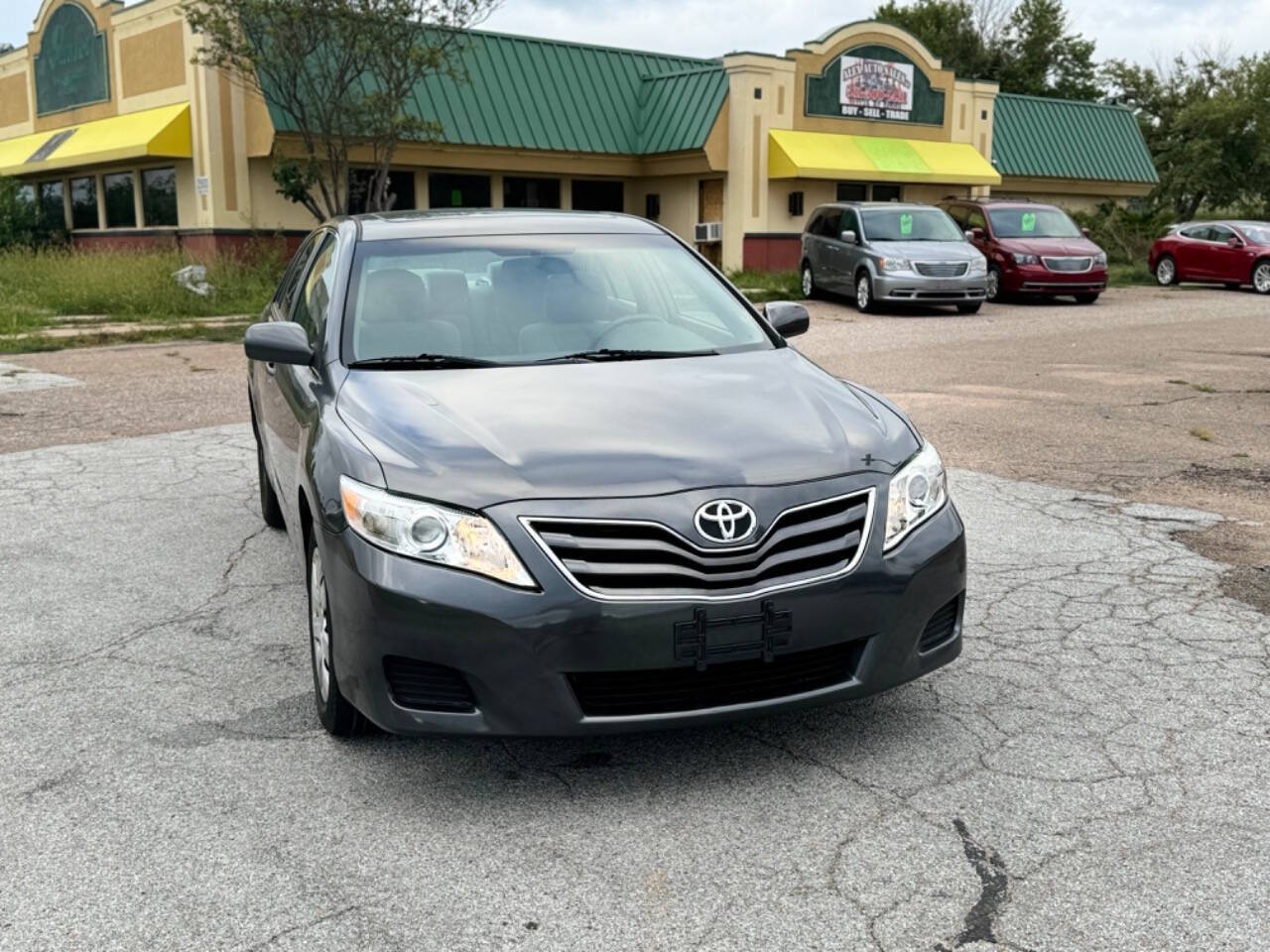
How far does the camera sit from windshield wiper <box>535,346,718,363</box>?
15.4ft

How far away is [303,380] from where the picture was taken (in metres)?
4.86

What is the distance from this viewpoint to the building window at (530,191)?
29484mm

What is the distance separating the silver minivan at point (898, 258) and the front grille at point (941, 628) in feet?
55.9

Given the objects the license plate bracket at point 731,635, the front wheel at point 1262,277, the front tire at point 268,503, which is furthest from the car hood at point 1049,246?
the license plate bracket at point 731,635

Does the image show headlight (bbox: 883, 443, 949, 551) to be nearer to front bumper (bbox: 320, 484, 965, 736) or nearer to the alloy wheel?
front bumper (bbox: 320, 484, 965, 736)

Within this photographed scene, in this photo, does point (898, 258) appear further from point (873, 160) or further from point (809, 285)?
point (873, 160)

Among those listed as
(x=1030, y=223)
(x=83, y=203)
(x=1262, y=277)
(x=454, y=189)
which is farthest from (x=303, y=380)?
(x=83, y=203)

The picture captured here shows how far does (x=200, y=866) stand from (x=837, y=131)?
96.9 ft

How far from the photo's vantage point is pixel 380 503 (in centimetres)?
360

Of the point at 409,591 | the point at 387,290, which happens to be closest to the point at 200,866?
the point at 409,591

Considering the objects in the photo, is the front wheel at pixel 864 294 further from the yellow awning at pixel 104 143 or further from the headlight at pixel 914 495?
the headlight at pixel 914 495

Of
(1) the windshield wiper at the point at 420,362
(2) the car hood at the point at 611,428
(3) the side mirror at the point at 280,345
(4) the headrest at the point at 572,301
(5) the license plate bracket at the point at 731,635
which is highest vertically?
(4) the headrest at the point at 572,301

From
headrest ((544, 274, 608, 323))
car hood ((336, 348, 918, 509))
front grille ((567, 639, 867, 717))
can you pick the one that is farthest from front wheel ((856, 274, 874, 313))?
front grille ((567, 639, 867, 717))

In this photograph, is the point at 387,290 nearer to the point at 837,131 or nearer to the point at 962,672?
the point at 962,672
